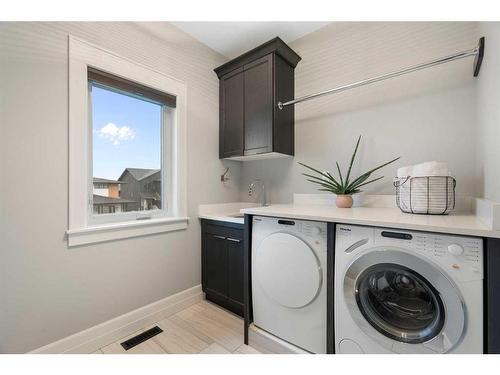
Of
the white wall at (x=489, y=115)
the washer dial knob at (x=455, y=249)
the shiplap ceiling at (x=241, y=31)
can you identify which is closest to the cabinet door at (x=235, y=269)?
the washer dial knob at (x=455, y=249)

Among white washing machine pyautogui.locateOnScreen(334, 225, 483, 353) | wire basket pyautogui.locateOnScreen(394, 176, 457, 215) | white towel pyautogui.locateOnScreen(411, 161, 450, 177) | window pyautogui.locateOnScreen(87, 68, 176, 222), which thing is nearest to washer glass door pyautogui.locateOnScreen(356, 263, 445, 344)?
white washing machine pyautogui.locateOnScreen(334, 225, 483, 353)

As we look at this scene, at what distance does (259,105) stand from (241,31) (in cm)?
75

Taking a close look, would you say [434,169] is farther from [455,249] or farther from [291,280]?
[291,280]

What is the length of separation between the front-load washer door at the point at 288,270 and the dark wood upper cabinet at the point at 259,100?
3.04 feet

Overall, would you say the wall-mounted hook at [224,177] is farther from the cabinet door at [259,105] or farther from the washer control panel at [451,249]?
the washer control panel at [451,249]

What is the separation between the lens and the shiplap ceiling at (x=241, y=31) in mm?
1991

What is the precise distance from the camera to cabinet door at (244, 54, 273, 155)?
197 cm

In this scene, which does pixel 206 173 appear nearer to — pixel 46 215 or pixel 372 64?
pixel 46 215

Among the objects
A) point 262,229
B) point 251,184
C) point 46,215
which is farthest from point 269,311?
A: point 46,215

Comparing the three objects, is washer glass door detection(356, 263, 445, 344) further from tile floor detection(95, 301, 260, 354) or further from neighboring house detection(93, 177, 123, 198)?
neighboring house detection(93, 177, 123, 198)

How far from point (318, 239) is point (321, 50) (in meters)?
1.82

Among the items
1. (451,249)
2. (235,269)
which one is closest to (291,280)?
(235,269)

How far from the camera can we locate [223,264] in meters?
1.97

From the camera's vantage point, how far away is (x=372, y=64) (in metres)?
1.77
